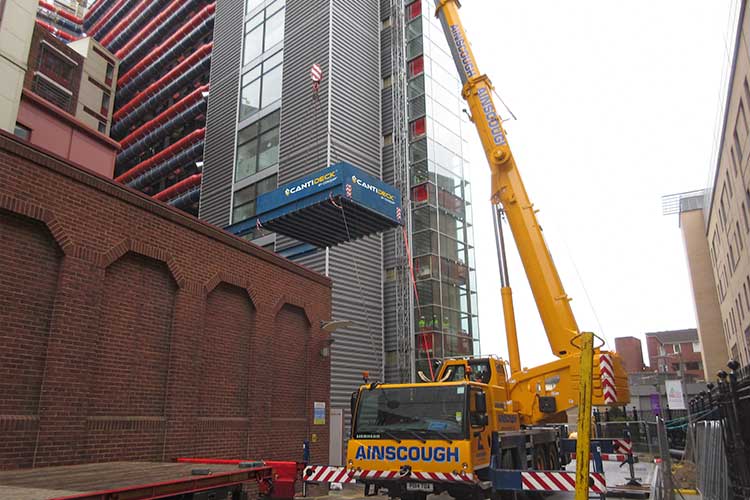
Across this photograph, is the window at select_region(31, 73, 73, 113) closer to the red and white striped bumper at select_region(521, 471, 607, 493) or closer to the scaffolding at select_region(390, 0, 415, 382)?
the scaffolding at select_region(390, 0, 415, 382)

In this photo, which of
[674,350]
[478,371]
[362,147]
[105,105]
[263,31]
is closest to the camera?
[478,371]

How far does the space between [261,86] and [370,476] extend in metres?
24.0

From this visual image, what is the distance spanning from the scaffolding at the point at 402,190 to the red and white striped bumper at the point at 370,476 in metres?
14.2

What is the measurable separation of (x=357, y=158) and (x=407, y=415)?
17.9m

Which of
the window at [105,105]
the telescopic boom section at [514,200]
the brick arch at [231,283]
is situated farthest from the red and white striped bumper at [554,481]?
the window at [105,105]

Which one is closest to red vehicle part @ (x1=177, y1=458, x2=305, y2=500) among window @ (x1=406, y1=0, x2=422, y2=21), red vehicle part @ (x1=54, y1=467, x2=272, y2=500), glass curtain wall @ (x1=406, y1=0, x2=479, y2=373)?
red vehicle part @ (x1=54, y1=467, x2=272, y2=500)

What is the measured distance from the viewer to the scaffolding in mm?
25047

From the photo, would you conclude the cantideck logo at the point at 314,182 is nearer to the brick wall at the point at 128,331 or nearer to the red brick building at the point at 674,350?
the brick wall at the point at 128,331

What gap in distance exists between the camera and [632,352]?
86.8 meters

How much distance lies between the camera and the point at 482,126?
49.8 feet

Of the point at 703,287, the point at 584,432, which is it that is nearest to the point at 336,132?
the point at 584,432

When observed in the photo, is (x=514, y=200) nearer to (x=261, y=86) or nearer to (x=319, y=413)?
(x=319, y=413)

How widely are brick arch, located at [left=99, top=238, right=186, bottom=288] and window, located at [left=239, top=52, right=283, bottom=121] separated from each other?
17.9m

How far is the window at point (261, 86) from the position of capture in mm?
28359
